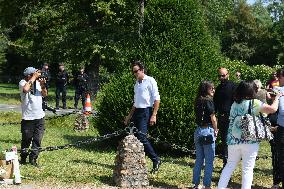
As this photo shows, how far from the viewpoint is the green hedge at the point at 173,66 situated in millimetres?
11734

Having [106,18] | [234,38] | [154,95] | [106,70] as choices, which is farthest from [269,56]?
[154,95]

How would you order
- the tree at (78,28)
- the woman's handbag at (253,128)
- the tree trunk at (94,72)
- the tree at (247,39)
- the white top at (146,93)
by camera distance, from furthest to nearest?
the tree at (247,39)
the tree trunk at (94,72)
the tree at (78,28)
the white top at (146,93)
the woman's handbag at (253,128)

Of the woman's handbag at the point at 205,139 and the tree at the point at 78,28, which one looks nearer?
the woman's handbag at the point at 205,139

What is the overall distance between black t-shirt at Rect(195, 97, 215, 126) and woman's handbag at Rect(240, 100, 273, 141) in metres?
0.92

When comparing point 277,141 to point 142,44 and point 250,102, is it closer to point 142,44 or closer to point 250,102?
point 250,102

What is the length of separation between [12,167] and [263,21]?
55.8 metres

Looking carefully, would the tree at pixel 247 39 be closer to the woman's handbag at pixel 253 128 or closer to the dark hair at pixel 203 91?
the dark hair at pixel 203 91

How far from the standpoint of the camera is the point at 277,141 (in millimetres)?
8875

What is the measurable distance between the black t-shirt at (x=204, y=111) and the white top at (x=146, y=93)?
4.73 feet

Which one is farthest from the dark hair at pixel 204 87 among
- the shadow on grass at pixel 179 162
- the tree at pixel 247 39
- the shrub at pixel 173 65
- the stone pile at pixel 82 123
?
the tree at pixel 247 39

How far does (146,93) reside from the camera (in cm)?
984

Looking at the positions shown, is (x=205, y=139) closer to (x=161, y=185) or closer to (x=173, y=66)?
(x=161, y=185)

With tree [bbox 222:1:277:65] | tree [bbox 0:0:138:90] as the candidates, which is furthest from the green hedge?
tree [bbox 222:1:277:65]

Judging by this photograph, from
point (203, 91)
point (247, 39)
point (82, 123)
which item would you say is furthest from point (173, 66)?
point (247, 39)
